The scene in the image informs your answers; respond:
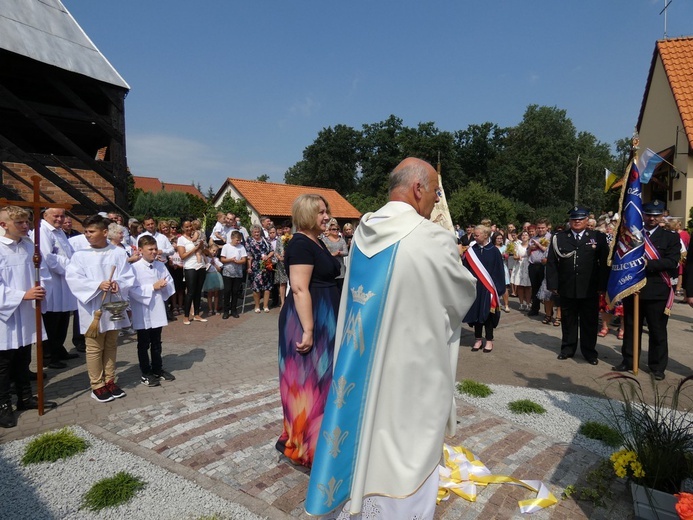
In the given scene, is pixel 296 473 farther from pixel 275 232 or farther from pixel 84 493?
pixel 275 232

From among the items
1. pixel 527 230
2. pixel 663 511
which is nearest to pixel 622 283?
pixel 663 511

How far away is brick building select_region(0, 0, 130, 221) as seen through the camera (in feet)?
35.8

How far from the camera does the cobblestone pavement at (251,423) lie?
3.21 metres

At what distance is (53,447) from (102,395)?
1246 mm

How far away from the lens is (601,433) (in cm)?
420

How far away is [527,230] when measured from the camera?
1177cm

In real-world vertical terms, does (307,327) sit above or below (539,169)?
below

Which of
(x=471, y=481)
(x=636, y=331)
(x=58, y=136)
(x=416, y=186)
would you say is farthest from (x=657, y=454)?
(x=58, y=136)

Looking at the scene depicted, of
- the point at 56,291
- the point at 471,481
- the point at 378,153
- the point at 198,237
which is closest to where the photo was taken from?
the point at 471,481

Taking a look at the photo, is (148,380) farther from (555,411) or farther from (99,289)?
(555,411)

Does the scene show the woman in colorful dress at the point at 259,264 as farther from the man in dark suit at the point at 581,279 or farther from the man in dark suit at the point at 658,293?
the man in dark suit at the point at 658,293

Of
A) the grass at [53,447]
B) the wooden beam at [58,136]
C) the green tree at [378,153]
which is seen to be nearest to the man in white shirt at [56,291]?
the grass at [53,447]

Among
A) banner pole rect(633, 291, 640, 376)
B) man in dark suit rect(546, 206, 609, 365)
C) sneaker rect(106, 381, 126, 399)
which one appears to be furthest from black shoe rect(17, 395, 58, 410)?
banner pole rect(633, 291, 640, 376)

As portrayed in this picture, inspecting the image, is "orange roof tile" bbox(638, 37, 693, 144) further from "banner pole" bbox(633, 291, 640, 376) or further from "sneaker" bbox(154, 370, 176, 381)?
"sneaker" bbox(154, 370, 176, 381)
